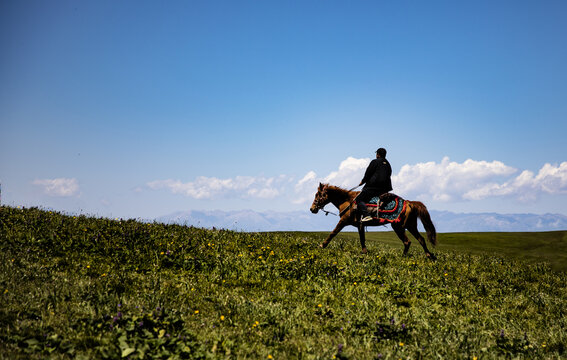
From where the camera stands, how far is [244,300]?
27.5ft

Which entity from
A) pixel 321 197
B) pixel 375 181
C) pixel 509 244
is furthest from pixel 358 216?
pixel 509 244

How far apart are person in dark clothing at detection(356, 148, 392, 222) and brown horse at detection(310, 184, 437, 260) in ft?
1.69

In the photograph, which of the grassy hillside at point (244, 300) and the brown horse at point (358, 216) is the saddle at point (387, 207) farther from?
the grassy hillside at point (244, 300)

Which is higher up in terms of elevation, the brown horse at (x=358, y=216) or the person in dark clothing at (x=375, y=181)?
the person in dark clothing at (x=375, y=181)

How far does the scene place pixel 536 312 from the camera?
9453 mm

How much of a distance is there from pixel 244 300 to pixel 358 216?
333 inches

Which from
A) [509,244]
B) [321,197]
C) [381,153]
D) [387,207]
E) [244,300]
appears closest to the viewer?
[244,300]

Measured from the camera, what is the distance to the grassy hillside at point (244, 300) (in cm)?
603

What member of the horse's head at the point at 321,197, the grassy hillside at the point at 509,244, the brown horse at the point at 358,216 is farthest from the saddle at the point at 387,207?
the grassy hillside at the point at 509,244

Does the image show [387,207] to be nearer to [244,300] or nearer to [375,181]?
[375,181]

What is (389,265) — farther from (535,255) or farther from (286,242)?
(535,255)

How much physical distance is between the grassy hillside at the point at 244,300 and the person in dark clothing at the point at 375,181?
2558mm

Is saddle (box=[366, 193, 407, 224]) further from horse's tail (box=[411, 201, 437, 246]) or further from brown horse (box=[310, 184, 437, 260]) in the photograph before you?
horse's tail (box=[411, 201, 437, 246])

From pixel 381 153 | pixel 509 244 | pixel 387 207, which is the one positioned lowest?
pixel 509 244
